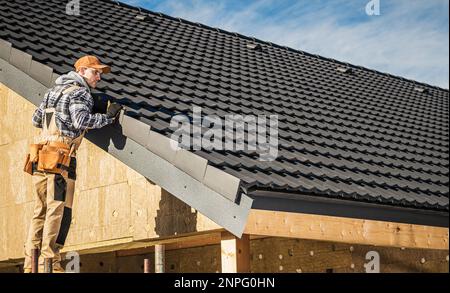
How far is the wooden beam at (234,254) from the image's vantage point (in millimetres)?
7684

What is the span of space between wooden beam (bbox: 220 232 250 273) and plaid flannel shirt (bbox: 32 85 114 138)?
1.53 meters

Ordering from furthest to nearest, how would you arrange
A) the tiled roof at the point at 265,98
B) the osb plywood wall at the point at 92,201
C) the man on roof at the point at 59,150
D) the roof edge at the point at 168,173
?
the tiled roof at the point at 265,98 → the osb plywood wall at the point at 92,201 → the man on roof at the point at 59,150 → the roof edge at the point at 168,173

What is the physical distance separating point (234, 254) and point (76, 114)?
188cm

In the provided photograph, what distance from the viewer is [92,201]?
29.1 ft

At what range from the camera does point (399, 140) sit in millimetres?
11750

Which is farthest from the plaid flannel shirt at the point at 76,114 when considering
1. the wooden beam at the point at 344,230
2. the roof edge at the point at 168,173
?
the wooden beam at the point at 344,230

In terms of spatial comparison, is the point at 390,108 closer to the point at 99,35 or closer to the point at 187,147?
the point at 99,35

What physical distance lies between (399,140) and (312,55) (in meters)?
5.20

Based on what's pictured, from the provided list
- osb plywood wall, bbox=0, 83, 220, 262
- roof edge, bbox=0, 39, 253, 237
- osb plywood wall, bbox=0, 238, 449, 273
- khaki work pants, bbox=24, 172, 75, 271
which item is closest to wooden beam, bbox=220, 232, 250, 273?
osb plywood wall, bbox=0, 83, 220, 262

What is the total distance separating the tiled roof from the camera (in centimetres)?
850

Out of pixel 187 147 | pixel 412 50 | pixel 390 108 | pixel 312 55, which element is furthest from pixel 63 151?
pixel 412 50

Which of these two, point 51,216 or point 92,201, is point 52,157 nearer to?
point 51,216

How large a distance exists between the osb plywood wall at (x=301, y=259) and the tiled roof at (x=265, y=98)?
Result: 96cm

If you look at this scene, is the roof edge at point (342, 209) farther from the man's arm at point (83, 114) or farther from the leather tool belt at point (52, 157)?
the leather tool belt at point (52, 157)
